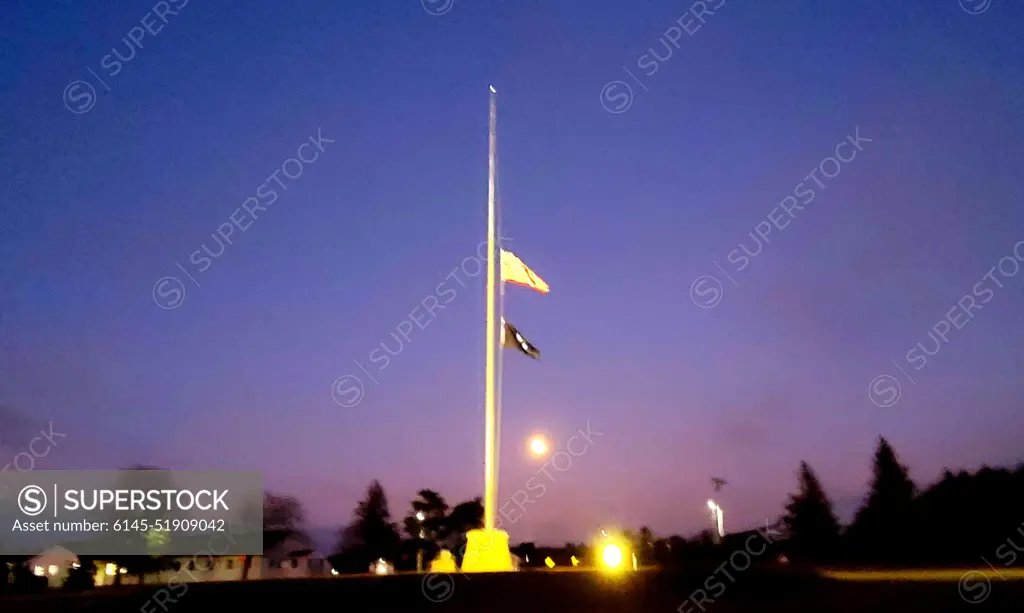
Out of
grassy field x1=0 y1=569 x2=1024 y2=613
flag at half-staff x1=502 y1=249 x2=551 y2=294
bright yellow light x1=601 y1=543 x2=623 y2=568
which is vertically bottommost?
grassy field x1=0 y1=569 x2=1024 y2=613

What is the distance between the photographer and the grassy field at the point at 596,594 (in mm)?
9703

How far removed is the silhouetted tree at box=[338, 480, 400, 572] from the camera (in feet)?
156

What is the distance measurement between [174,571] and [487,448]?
26560 millimetres

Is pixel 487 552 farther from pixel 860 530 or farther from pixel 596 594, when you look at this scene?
pixel 860 530

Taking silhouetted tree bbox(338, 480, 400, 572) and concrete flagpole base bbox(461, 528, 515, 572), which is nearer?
concrete flagpole base bbox(461, 528, 515, 572)

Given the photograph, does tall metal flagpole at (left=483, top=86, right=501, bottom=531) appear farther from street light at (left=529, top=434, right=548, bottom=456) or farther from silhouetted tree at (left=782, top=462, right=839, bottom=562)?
silhouetted tree at (left=782, top=462, right=839, bottom=562)

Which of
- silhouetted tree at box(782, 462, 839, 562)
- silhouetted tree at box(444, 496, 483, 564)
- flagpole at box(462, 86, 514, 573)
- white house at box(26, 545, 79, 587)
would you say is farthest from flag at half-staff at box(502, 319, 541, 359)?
silhouetted tree at box(782, 462, 839, 562)

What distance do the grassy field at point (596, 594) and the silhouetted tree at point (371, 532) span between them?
36.8m

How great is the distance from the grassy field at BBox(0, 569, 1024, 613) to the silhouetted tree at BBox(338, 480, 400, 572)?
36.8 metres

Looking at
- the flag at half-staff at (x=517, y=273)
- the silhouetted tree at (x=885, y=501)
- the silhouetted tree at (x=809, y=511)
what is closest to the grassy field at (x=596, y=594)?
the flag at half-staff at (x=517, y=273)

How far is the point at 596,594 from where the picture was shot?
407 inches

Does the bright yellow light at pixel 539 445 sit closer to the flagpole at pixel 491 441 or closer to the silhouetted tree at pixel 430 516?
the flagpole at pixel 491 441

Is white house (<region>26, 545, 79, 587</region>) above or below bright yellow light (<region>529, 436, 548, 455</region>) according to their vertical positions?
below

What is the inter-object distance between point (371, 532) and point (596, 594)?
4650 centimetres
